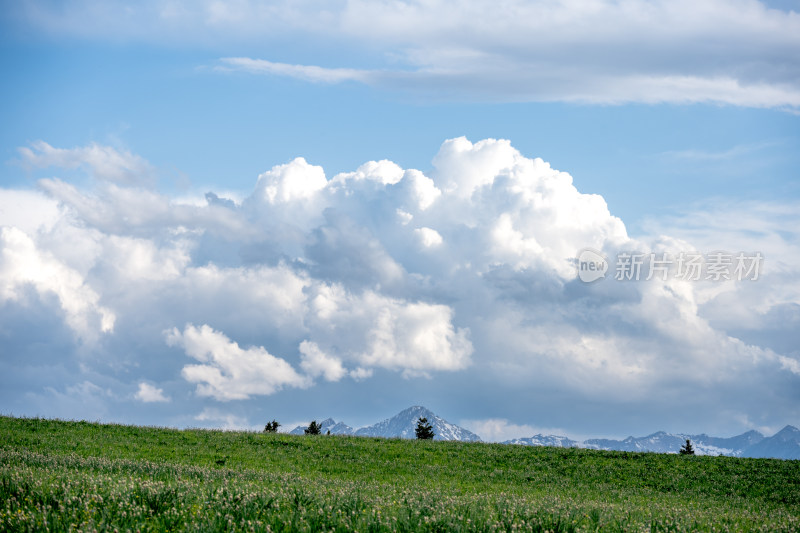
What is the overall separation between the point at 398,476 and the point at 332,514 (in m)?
16.8

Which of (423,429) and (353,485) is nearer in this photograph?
(353,485)

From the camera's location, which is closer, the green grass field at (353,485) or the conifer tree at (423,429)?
the green grass field at (353,485)

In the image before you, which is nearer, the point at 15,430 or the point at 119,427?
the point at 15,430

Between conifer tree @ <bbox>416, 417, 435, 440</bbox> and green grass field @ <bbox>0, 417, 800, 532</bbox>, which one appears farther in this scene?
conifer tree @ <bbox>416, 417, 435, 440</bbox>

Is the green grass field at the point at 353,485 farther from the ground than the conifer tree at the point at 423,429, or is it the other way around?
the conifer tree at the point at 423,429

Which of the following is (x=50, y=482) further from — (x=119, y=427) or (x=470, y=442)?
(x=470, y=442)

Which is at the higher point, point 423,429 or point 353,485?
point 423,429

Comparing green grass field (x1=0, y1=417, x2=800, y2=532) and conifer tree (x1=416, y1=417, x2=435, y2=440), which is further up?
conifer tree (x1=416, y1=417, x2=435, y2=440)

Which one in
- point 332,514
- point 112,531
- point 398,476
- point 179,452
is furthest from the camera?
point 179,452

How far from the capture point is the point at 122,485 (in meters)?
15.2

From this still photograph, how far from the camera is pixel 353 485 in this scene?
68.3 ft

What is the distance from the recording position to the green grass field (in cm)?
1256

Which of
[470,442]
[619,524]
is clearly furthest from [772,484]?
[619,524]

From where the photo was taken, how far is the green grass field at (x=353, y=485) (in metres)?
12.6
